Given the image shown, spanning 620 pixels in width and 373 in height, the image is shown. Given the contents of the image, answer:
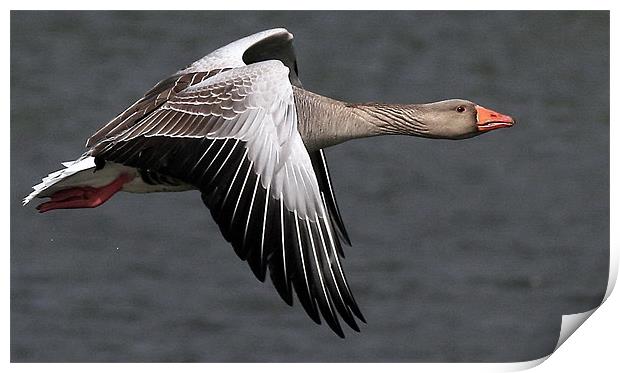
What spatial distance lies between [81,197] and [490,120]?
1003 mm

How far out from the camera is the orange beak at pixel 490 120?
3066 millimetres

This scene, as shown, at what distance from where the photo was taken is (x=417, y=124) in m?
3.13

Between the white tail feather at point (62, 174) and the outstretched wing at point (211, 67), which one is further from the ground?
the outstretched wing at point (211, 67)

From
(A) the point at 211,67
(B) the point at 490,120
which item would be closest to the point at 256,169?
(A) the point at 211,67

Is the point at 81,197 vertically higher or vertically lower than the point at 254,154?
lower

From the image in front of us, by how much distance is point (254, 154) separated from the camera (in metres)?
2.65

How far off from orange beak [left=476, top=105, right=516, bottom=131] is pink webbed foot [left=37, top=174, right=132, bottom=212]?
875 mm

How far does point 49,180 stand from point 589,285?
4.72 ft

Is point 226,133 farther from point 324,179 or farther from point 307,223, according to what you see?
point 324,179

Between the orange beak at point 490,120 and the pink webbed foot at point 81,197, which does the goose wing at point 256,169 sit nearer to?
the pink webbed foot at point 81,197

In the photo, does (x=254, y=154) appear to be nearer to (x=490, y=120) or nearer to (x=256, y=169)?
(x=256, y=169)

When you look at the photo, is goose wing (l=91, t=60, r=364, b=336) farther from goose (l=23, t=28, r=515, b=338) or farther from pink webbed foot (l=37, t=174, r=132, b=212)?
pink webbed foot (l=37, t=174, r=132, b=212)

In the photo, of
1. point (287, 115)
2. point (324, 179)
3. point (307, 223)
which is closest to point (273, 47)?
point (324, 179)

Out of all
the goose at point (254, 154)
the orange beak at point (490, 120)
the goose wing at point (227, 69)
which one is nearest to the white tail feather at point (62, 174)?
the goose at point (254, 154)
